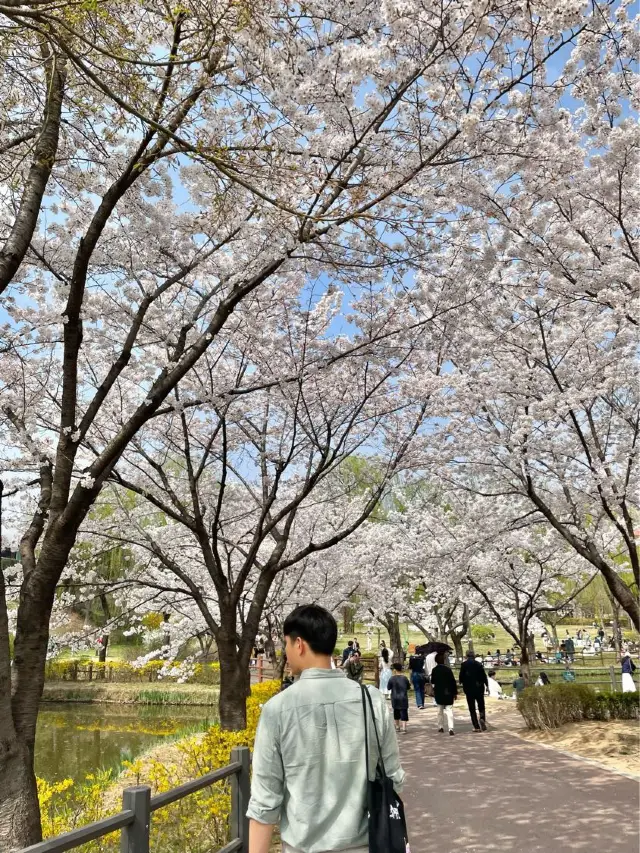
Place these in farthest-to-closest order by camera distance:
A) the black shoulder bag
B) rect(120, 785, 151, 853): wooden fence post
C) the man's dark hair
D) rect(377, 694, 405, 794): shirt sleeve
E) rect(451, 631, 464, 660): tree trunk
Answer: rect(451, 631, 464, 660): tree trunk < rect(120, 785, 151, 853): wooden fence post < the man's dark hair < rect(377, 694, 405, 794): shirt sleeve < the black shoulder bag

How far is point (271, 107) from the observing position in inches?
163

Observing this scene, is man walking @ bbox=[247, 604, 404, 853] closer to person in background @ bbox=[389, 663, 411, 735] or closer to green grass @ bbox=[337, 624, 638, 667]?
person in background @ bbox=[389, 663, 411, 735]

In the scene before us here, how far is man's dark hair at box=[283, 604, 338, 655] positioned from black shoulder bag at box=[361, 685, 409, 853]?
1.06 ft

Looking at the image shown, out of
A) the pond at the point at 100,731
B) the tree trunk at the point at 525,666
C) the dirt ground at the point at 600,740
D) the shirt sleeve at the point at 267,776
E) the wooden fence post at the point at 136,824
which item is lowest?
the pond at the point at 100,731

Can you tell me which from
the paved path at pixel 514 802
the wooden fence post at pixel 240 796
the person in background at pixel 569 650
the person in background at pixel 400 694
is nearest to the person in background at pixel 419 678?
the person in background at pixel 400 694

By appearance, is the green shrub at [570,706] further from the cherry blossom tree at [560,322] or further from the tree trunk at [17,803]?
the tree trunk at [17,803]

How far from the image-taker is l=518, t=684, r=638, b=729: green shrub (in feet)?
33.8

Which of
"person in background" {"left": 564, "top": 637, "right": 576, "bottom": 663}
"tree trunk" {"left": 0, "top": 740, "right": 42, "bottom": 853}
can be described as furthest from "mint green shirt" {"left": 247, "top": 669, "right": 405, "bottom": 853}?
"person in background" {"left": 564, "top": 637, "right": 576, "bottom": 663}

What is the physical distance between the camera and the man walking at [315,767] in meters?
2.01

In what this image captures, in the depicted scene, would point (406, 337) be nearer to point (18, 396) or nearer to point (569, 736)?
point (18, 396)

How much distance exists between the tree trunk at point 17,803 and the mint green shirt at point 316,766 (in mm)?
2342

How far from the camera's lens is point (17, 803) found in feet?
11.7

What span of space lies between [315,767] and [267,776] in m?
0.17

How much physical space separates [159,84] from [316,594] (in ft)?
57.7
